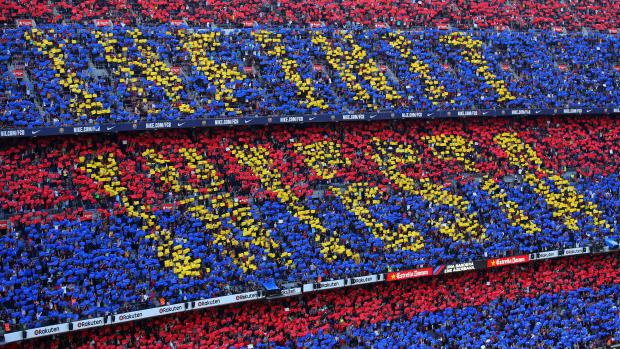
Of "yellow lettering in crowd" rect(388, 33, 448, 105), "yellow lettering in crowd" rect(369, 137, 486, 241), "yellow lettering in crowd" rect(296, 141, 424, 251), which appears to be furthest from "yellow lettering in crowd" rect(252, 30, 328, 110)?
"yellow lettering in crowd" rect(388, 33, 448, 105)

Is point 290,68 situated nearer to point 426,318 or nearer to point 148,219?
point 148,219

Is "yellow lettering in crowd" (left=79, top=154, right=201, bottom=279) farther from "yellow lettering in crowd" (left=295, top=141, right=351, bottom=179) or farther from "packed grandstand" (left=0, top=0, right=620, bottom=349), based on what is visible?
"yellow lettering in crowd" (left=295, top=141, right=351, bottom=179)

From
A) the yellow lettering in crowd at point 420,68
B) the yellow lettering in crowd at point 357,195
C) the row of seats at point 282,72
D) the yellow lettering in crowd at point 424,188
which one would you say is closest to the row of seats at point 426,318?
the yellow lettering in crowd at point 357,195

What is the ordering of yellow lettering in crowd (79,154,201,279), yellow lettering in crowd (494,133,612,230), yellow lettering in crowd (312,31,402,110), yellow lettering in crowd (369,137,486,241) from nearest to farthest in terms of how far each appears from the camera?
yellow lettering in crowd (79,154,201,279) → yellow lettering in crowd (369,137,486,241) → yellow lettering in crowd (494,133,612,230) → yellow lettering in crowd (312,31,402,110)

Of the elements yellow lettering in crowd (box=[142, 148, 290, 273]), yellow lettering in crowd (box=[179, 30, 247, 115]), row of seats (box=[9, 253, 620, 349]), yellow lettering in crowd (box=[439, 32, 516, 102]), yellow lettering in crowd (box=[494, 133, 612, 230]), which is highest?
yellow lettering in crowd (box=[179, 30, 247, 115])

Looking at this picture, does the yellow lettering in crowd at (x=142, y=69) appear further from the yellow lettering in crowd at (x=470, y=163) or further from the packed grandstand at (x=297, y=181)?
the yellow lettering in crowd at (x=470, y=163)

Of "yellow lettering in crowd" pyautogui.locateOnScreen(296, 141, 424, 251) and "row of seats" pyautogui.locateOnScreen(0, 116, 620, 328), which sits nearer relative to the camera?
"row of seats" pyautogui.locateOnScreen(0, 116, 620, 328)
